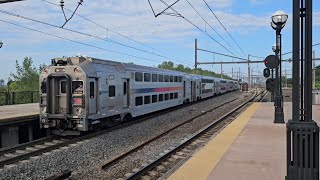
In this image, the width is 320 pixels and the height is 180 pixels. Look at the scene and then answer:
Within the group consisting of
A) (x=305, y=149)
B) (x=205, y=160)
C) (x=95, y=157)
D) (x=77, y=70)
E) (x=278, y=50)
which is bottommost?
(x=95, y=157)

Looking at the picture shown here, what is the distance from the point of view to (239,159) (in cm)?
886

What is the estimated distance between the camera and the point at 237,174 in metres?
7.36

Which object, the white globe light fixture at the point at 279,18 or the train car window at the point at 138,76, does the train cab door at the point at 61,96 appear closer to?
the train car window at the point at 138,76

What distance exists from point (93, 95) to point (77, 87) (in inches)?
27.9

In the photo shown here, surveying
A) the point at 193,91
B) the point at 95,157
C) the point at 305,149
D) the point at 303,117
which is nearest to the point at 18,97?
the point at 193,91

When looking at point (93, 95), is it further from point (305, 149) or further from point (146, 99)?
point (305, 149)

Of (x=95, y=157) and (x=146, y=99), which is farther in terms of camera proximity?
(x=146, y=99)

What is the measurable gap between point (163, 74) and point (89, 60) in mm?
10676

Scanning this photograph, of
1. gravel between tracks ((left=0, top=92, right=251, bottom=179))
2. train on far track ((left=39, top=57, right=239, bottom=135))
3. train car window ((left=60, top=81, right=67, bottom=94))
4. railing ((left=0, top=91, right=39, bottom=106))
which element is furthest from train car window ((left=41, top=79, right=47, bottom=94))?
railing ((left=0, top=91, right=39, bottom=106))

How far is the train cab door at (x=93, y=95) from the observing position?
14641 millimetres

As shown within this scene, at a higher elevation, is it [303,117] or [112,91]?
Answer: [112,91]

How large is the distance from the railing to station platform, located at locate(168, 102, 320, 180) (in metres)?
18.0

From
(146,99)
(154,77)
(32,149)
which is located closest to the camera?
(32,149)

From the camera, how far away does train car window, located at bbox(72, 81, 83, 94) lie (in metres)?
14.5
